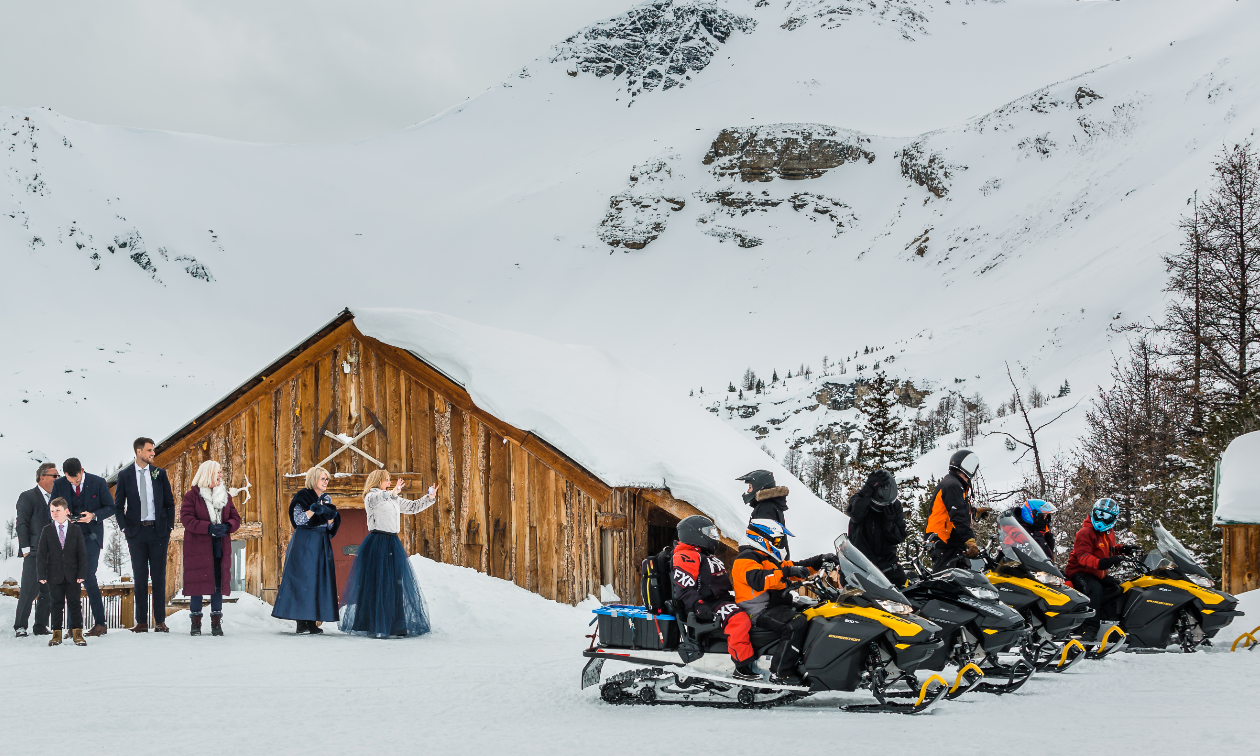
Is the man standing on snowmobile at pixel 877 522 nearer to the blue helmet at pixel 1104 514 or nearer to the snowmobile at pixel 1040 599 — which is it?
the snowmobile at pixel 1040 599

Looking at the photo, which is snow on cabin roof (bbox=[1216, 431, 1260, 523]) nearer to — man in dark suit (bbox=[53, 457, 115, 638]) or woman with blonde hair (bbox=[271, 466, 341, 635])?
woman with blonde hair (bbox=[271, 466, 341, 635])

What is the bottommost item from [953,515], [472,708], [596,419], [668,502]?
[472,708]

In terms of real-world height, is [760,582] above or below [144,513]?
below

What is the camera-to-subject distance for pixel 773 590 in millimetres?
6535

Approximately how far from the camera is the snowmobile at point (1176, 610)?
A: 9219mm

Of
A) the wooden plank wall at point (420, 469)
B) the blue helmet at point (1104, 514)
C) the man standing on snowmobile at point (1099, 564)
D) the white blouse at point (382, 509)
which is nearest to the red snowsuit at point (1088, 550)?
the man standing on snowmobile at point (1099, 564)

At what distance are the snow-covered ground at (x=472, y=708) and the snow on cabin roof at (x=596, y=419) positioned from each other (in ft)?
13.0

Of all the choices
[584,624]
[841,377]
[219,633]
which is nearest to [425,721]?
[219,633]

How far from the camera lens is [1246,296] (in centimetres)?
2034

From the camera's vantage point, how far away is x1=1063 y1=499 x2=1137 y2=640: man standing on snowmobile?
9.48 metres

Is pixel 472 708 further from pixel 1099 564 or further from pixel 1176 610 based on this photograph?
pixel 1176 610

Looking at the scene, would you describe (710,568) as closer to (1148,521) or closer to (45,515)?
(45,515)

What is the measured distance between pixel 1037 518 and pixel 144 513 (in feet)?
28.5

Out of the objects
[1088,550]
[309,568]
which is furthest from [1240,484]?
[309,568]
